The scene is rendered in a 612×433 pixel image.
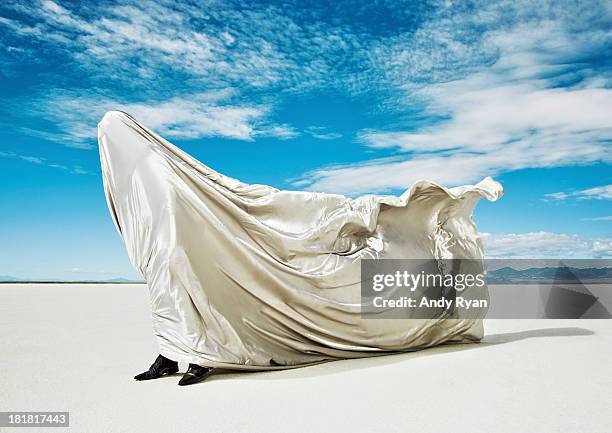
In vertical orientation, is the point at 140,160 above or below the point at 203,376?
above

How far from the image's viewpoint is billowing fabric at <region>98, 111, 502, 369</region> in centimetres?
413

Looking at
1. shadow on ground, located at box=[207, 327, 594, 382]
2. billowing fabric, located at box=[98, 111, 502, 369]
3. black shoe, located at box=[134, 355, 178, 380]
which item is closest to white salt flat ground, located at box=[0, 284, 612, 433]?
shadow on ground, located at box=[207, 327, 594, 382]

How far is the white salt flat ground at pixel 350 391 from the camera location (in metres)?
2.85

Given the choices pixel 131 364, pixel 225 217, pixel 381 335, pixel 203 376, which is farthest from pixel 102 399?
pixel 381 335

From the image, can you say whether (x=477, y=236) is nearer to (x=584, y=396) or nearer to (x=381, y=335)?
(x=381, y=335)

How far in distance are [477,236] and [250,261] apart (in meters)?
2.40

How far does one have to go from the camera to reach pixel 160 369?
4.17m

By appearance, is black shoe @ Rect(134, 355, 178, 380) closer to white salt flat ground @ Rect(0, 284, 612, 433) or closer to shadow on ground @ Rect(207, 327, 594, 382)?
white salt flat ground @ Rect(0, 284, 612, 433)

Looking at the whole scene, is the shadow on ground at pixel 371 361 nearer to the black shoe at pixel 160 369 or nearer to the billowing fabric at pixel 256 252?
the billowing fabric at pixel 256 252

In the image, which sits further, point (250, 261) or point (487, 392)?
point (250, 261)

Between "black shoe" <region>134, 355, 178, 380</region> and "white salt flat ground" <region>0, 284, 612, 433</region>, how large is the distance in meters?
0.12

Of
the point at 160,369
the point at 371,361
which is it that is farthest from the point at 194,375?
the point at 371,361

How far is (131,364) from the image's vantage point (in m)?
4.68

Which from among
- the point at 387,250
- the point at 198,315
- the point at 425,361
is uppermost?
the point at 387,250
